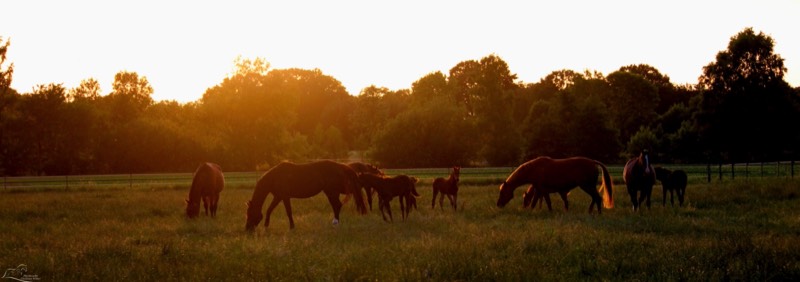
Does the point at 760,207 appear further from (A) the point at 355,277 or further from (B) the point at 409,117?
(B) the point at 409,117

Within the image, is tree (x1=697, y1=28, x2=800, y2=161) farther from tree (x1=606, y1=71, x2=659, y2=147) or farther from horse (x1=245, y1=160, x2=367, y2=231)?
tree (x1=606, y1=71, x2=659, y2=147)

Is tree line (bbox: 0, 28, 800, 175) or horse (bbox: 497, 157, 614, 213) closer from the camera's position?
horse (bbox: 497, 157, 614, 213)

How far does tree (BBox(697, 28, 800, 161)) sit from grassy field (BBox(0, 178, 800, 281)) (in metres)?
23.4

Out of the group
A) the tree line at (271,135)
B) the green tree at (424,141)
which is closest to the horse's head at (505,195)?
the tree line at (271,135)

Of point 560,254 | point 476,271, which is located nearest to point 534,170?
point 560,254

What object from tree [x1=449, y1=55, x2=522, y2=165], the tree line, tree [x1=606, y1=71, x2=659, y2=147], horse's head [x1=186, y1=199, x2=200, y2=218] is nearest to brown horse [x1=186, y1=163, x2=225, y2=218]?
horse's head [x1=186, y1=199, x2=200, y2=218]

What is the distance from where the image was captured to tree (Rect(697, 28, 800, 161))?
41.4 meters

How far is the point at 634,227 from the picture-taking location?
14.8 m

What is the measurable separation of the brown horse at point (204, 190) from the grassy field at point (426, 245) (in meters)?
0.46

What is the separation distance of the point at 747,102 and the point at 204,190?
3740 cm

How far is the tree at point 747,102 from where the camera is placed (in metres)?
41.4

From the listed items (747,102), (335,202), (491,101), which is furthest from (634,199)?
(491,101)

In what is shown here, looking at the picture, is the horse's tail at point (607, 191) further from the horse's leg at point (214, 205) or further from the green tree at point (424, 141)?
the green tree at point (424, 141)

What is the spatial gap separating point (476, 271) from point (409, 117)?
59005mm
